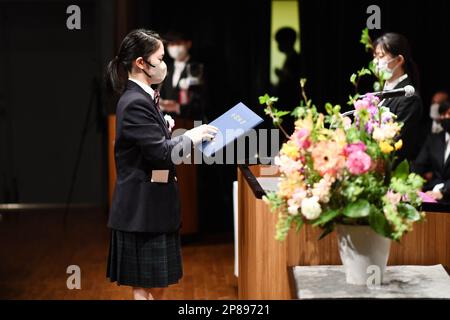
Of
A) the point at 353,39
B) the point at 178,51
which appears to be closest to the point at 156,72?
the point at 178,51

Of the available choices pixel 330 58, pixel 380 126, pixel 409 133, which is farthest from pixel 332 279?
pixel 330 58

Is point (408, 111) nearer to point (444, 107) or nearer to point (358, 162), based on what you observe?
point (358, 162)

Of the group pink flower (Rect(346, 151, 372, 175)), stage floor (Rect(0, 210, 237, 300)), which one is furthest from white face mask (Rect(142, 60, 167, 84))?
stage floor (Rect(0, 210, 237, 300))

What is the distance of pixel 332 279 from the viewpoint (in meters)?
2.37

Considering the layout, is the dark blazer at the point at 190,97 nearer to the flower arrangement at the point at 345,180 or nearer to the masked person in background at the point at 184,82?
the masked person in background at the point at 184,82

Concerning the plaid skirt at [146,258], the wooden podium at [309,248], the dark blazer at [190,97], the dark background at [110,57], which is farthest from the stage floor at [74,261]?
the wooden podium at [309,248]

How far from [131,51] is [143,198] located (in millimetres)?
547

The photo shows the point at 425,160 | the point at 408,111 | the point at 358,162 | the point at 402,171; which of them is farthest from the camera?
the point at 425,160

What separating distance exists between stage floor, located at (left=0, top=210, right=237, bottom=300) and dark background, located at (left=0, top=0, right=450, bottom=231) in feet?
2.09

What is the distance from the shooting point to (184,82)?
5977 millimetres

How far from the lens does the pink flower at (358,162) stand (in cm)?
215

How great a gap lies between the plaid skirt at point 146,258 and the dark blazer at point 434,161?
2.06 meters

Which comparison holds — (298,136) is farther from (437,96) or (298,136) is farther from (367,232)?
(437,96)

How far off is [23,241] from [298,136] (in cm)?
423
